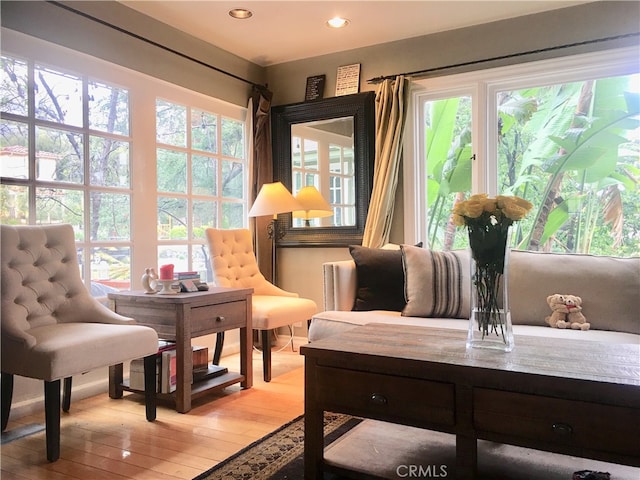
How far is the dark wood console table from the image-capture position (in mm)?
1309

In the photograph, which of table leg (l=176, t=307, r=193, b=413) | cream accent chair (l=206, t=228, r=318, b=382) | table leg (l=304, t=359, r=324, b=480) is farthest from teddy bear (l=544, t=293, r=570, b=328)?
table leg (l=176, t=307, r=193, b=413)

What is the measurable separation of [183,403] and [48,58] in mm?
1976

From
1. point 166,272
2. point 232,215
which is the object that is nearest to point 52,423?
point 166,272

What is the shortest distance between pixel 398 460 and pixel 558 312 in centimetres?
121

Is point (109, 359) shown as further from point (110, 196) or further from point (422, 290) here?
point (422, 290)

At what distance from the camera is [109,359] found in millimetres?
2098

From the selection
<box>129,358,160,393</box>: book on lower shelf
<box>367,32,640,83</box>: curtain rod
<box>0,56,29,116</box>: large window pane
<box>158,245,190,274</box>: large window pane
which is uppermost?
<box>367,32,640,83</box>: curtain rod

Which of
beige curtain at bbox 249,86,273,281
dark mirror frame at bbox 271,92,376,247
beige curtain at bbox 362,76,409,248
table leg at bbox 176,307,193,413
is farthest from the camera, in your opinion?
beige curtain at bbox 249,86,273,281

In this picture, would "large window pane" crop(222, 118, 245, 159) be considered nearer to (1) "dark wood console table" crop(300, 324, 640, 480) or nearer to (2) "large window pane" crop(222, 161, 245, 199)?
(2) "large window pane" crop(222, 161, 245, 199)

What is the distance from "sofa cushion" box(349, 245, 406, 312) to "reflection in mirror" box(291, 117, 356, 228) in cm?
95

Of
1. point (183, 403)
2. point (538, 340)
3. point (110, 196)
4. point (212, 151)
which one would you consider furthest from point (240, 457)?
point (212, 151)

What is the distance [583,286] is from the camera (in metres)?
2.49

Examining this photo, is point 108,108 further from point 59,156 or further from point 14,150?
point 14,150

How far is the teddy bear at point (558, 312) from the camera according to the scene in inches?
94.6
